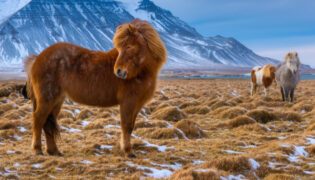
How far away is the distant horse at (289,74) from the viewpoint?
1533 cm

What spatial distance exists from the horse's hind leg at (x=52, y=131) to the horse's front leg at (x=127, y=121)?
54.4 inches

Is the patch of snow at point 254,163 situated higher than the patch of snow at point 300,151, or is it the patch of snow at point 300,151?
the patch of snow at point 254,163

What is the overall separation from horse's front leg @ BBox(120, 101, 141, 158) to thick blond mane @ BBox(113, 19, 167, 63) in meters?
1.10

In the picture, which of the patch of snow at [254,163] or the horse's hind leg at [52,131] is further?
the horse's hind leg at [52,131]

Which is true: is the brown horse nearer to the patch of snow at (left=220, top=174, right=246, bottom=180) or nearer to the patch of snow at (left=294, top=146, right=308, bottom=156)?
the patch of snow at (left=220, top=174, right=246, bottom=180)

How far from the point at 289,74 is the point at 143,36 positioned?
1240cm

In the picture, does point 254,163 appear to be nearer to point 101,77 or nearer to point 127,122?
point 127,122

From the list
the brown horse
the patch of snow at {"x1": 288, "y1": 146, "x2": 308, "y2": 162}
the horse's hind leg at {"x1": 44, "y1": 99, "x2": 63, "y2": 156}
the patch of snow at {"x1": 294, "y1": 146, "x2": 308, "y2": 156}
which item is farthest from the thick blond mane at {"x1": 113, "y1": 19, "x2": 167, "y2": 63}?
the patch of snow at {"x1": 294, "y1": 146, "x2": 308, "y2": 156}

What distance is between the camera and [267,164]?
5195 millimetres

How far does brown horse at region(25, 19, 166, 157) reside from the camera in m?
5.64

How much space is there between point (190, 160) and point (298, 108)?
9.84 metres

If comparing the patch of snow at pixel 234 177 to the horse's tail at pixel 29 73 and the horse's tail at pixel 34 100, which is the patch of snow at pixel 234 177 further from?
the horse's tail at pixel 29 73

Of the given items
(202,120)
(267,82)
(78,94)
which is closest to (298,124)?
(202,120)

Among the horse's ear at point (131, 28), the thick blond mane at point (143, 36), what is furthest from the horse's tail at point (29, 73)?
the horse's ear at point (131, 28)
